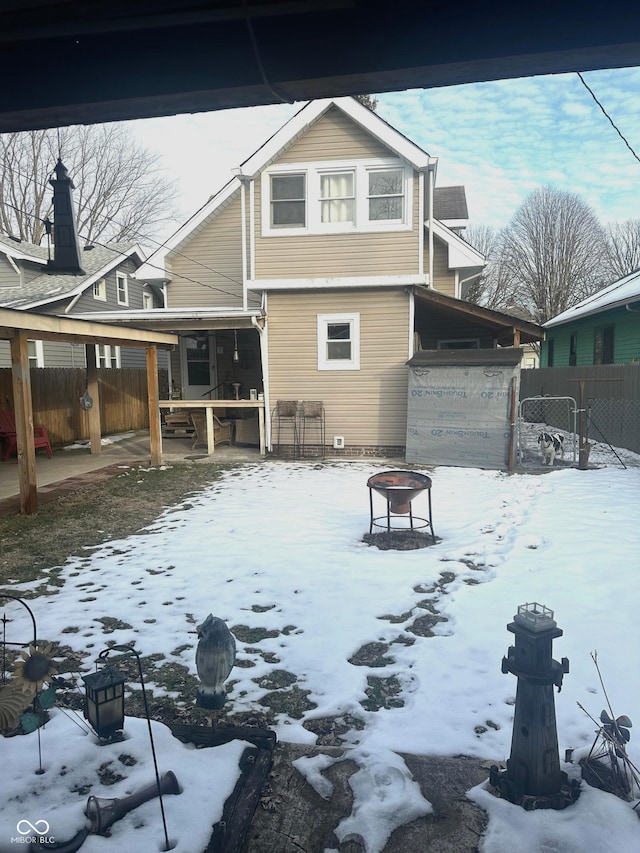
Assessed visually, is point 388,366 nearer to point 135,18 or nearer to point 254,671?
point 254,671

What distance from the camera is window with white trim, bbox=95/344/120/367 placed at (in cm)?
1984

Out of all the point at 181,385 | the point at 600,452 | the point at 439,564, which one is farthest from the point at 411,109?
the point at 181,385

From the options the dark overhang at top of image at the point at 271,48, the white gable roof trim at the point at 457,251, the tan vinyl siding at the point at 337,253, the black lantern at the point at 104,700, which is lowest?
the black lantern at the point at 104,700

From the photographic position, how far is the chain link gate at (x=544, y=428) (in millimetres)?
10727

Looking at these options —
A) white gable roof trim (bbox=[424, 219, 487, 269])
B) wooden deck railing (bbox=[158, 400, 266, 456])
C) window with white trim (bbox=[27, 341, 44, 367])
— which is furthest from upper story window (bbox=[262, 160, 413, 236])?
window with white trim (bbox=[27, 341, 44, 367])

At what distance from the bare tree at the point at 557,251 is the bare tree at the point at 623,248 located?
937 millimetres

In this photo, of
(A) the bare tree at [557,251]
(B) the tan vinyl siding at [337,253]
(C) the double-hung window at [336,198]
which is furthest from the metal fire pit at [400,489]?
(A) the bare tree at [557,251]

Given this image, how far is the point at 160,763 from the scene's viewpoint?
255 cm

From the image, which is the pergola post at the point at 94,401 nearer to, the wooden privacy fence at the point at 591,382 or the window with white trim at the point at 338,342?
the window with white trim at the point at 338,342

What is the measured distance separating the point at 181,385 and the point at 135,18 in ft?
46.9

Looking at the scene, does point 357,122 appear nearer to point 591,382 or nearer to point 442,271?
point 442,271

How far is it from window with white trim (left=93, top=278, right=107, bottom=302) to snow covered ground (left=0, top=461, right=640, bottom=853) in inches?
570

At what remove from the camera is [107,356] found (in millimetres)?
20141

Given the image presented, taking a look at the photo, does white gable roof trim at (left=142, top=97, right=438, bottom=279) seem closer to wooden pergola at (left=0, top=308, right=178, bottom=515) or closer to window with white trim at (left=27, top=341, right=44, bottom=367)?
wooden pergola at (left=0, top=308, right=178, bottom=515)
